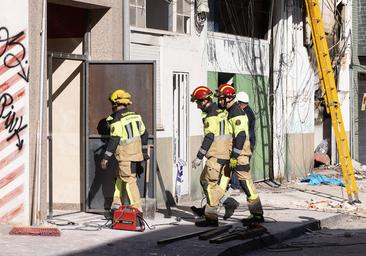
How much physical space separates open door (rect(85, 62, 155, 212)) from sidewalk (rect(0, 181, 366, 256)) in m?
0.43

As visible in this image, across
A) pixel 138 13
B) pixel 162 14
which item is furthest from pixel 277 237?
pixel 162 14

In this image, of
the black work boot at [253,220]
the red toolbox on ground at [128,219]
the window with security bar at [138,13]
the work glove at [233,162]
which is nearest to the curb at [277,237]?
the black work boot at [253,220]

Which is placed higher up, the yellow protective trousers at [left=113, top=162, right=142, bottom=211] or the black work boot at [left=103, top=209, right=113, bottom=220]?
the yellow protective trousers at [left=113, top=162, right=142, bottom=211]

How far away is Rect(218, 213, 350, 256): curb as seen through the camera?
1091 centimetres

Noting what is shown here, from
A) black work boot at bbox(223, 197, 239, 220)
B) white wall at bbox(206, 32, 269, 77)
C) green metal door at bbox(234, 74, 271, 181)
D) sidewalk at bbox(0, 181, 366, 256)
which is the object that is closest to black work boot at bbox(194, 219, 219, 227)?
sidewalk at bbox(0, 181, 366, 256)

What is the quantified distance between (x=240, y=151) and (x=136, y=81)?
2156 mm

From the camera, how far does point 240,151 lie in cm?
1209

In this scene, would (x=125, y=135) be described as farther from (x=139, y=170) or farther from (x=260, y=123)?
(x=260, y=123)

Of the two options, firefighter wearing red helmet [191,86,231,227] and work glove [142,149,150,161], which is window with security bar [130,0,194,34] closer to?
work glove [142,149,150,161]

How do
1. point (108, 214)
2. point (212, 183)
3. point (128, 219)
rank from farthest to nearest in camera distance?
1. point (108, 214)
2. point (212, 183)
3. point (128, 219)

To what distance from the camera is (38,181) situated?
11.8m

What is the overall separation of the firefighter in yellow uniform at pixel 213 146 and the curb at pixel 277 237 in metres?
0.95

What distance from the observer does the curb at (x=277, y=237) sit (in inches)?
429

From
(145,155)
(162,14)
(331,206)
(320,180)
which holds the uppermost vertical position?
(162,14)
